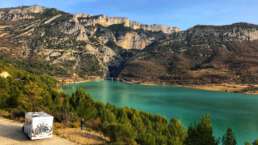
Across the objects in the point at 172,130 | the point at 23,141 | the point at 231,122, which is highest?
the point at 23,141

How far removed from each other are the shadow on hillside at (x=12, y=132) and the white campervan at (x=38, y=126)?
0.91 meters

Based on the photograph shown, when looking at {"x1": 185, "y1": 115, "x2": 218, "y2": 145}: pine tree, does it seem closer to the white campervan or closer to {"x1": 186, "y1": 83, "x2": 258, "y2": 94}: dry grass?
the white campervan

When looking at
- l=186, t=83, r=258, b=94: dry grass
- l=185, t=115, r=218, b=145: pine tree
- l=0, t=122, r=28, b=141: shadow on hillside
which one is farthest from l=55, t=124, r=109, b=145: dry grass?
l=186, t=83, r=258, b=94: dry grass

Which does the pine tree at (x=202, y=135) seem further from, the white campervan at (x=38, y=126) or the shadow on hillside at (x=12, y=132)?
the shadow on hillside at (x=12, y=132)

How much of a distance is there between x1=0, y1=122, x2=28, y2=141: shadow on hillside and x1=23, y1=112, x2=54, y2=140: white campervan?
91cm

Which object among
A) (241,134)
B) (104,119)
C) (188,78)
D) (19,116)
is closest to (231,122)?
(241,134)

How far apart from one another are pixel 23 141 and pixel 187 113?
61.9 metres

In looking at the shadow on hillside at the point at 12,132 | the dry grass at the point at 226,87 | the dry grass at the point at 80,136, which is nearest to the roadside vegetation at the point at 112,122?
the dry grass at the point at 80,136

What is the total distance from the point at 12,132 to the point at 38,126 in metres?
3.80

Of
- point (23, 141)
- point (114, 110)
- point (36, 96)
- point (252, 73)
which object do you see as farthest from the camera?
point (252, 73)

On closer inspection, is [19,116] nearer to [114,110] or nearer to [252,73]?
[114,110]

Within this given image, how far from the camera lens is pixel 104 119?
3869 cm

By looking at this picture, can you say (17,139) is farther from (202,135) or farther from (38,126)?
(202,135)

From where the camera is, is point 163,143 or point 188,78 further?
point 188,78
